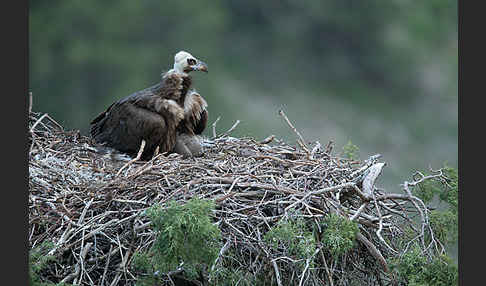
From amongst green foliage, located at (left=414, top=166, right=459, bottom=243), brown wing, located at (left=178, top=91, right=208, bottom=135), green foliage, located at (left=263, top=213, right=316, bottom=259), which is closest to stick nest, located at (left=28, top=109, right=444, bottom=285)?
green foliage, located at (left=263, top=213, right=316, bottom=259)

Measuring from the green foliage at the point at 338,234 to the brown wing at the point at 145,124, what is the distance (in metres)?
1.57

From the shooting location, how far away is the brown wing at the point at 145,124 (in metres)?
4.60

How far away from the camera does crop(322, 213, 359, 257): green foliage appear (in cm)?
328

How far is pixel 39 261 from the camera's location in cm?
316

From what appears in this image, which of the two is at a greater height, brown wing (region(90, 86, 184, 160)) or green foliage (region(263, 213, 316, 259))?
brown wing (region(90, 86, 184, 160))

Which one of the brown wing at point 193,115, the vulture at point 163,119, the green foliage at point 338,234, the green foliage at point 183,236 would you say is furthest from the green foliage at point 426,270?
the brown wing at point 193,115

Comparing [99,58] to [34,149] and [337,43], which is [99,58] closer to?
[337,43]

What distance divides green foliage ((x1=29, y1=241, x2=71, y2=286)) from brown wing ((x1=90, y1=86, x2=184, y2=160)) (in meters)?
1.39

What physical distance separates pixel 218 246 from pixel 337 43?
14.1 m

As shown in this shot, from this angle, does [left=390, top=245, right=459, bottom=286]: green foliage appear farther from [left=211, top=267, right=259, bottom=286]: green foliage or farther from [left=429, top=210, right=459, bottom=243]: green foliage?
[left=211, top=267, right=259, bottom=286]: green foliage

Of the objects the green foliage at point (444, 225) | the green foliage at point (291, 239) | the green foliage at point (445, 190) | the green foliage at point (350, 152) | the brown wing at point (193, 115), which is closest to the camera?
the green foliage at point (291, 239)

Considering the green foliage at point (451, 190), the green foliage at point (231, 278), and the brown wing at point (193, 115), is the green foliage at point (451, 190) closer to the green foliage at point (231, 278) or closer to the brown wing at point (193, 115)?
the green foliage at point (231, 278)

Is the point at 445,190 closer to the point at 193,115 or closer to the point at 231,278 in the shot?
the point at 231,278

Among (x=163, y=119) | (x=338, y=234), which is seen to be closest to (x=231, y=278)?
(x=338, y=234)
